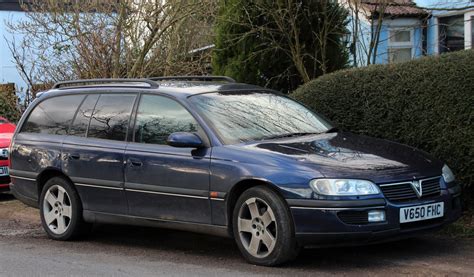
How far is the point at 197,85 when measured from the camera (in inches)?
282

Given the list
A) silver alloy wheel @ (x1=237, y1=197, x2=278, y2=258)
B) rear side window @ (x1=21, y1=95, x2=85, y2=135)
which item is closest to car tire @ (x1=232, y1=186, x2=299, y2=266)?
silver alloy wheel @ (x1=237, y1=197, x2=278, y2=258)

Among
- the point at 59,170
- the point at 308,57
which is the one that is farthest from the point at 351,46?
the point at 59,170

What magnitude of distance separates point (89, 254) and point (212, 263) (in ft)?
4.59

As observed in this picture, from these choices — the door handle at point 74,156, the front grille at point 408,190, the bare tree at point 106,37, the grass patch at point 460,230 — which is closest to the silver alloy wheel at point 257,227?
the front grille at point 408,190

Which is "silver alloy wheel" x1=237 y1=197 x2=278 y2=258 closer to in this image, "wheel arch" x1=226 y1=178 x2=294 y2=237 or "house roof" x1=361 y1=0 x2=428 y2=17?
"wheel arch" x1=226 y1=178 x2=294 y2=237

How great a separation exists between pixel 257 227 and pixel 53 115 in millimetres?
3184

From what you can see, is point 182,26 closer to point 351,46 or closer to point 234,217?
point 351,46

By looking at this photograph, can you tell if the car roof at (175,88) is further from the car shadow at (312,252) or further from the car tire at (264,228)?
the car shadow at (312,252)

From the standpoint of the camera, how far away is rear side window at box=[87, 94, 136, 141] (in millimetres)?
7074

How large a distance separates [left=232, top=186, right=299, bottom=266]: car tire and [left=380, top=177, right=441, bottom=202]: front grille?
0.84m

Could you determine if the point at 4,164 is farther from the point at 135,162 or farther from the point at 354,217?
the point at 354,217

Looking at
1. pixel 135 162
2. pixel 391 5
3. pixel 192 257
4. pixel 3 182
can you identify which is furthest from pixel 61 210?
pixel 391 5

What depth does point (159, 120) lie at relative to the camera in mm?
6801

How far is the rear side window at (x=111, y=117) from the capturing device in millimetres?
7074
